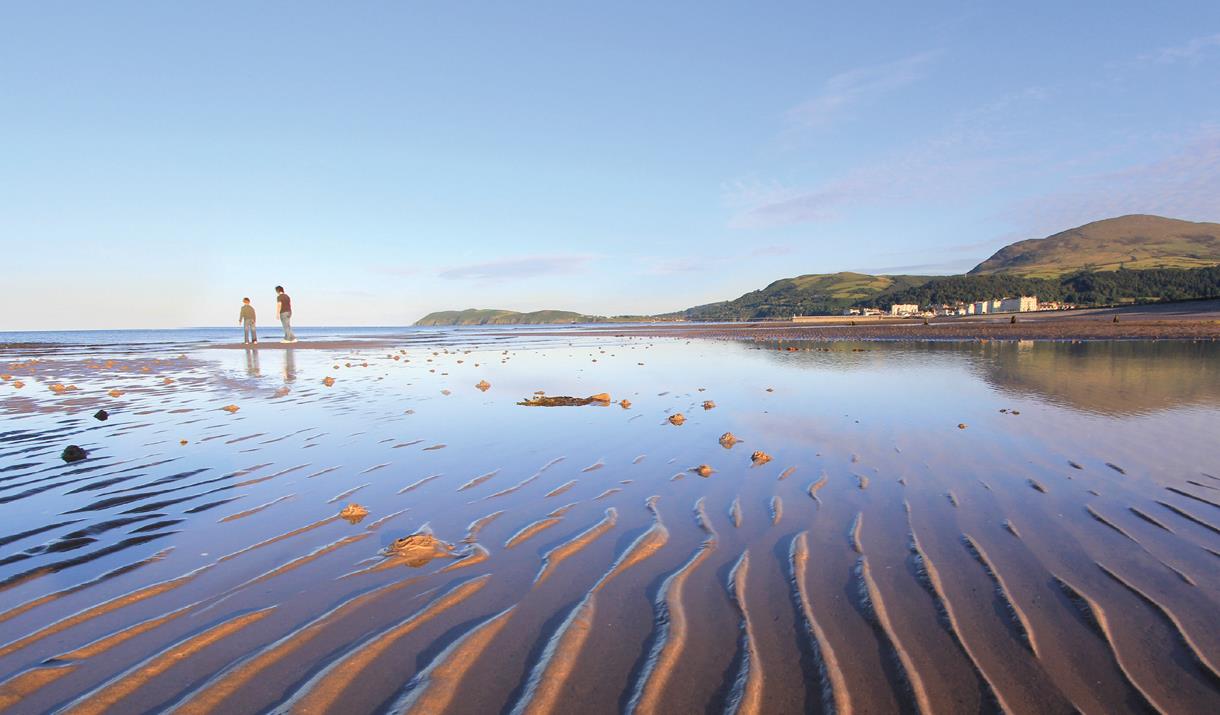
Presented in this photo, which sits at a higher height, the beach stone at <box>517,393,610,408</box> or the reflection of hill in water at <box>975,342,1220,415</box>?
the beach stone at <box>517,393,610,408</box>

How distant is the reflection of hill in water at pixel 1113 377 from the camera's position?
1214 centimetres

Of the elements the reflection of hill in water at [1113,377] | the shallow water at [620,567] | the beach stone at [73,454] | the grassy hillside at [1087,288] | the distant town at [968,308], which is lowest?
the reflection of hill in water at [1113,377]

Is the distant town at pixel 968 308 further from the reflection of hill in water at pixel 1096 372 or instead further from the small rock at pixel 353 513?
the small rock at pixel 353 513

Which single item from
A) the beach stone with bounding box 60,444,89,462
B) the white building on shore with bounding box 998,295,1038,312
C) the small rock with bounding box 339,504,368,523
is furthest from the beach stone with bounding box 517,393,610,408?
the white building on shore with bounding box 998,295,1038,312

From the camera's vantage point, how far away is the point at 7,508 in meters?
6.17

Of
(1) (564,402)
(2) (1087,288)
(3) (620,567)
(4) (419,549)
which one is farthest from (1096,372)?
(2) (1087,288)

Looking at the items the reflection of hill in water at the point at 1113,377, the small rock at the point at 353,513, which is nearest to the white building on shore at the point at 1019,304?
the reflection of hill in water at the point at 1113,377

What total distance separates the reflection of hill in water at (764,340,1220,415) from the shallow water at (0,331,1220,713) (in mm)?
1852

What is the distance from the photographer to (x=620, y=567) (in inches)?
188

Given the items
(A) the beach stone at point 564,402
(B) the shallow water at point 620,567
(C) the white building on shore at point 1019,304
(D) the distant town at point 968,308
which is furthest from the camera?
(D) the distant town at point 968,308

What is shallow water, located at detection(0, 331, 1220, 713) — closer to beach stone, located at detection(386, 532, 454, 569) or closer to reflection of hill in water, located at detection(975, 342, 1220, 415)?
beach stone, located at detection(386, 532, 454, 569)

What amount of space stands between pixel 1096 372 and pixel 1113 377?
156cm

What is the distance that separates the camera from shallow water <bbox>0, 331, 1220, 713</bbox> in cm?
315

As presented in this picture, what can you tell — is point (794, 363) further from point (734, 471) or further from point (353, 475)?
point (353, 475)
